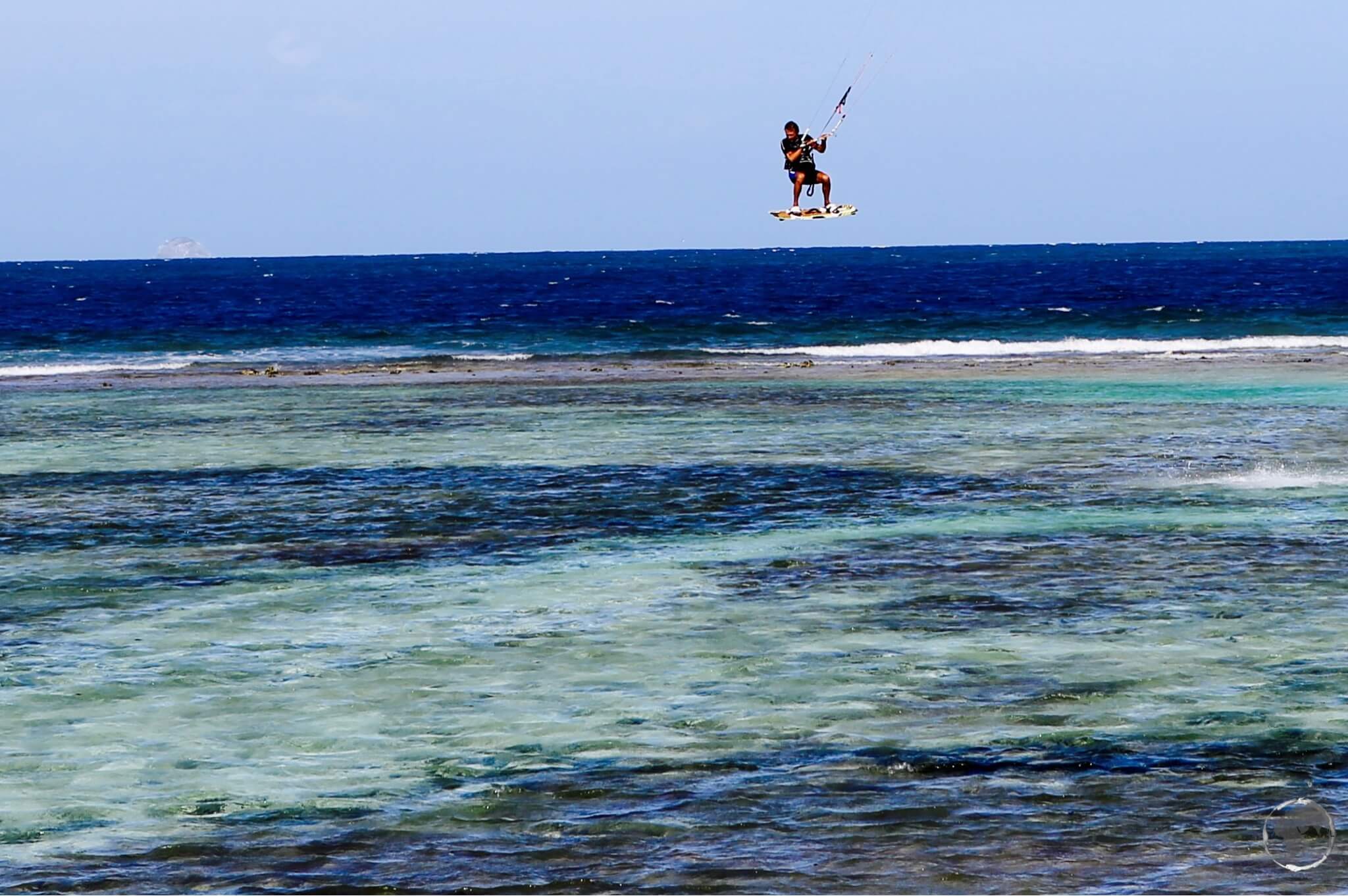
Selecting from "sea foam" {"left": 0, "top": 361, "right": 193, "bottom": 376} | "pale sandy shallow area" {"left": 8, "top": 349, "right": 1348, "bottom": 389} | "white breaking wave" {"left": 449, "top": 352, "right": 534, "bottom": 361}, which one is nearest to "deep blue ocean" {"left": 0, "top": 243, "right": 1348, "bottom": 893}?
"pale sandy shallow area" {"left": 8, "top": 349, "right": 1348, "bottom": 389}

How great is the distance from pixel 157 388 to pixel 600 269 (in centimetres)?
14390

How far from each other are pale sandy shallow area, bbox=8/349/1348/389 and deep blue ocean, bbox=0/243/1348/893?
10297 mm

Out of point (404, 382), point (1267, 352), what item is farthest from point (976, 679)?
point (1267, 352)

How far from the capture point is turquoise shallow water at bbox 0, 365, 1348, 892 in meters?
8.59

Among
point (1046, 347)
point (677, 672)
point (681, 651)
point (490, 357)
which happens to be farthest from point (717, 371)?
point (677, 672)

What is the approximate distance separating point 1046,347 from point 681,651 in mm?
47833

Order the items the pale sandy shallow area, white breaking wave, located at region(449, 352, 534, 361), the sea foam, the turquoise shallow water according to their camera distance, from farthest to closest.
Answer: white breaking wave, located at region(449, 352, 534, 361) → the sea foam → the pale sandy shallow area → the turquoise shallow water

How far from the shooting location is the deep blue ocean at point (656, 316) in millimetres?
62250

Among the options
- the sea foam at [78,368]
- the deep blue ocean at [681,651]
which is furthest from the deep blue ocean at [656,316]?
the deep blue ocean at [681,651]

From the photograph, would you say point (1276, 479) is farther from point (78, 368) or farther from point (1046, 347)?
point (78, 368)

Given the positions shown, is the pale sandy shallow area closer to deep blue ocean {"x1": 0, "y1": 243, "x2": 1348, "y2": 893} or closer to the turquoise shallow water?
deep blue ocean {"x1": 0, "y1": 243, "x2": 1348, "y2": 893}

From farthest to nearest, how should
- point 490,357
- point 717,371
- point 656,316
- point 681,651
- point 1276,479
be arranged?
point 656,316 → point 490,357 → point 717,371 → point 1276,479 → point 681,651

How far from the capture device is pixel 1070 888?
7.84 m

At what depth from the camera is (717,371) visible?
48906 millimetres
